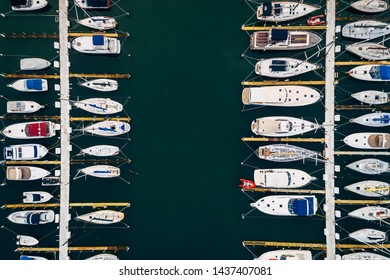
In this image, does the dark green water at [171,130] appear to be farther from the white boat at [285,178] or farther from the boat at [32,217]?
the white boat at [285,178]

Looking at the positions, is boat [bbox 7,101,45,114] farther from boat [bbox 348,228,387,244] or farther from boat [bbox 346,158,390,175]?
boat [bbox 348,228,387,244]

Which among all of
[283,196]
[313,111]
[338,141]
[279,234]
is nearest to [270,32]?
[313,111]

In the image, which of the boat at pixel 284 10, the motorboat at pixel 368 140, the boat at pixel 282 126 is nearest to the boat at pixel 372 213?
the motorboat at pixel 368 140

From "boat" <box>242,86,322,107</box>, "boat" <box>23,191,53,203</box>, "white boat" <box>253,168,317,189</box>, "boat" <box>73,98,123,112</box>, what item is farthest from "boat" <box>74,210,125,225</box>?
"boat" <box>242,86,322,107</box>

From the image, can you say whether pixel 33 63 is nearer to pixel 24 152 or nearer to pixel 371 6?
pixel 24 152

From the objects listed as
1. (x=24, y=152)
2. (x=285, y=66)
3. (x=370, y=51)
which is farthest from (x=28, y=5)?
(x=370, y=51)

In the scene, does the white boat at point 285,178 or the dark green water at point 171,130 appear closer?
the white boat at point 285,178

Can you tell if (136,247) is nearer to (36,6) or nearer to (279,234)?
(279,234)
